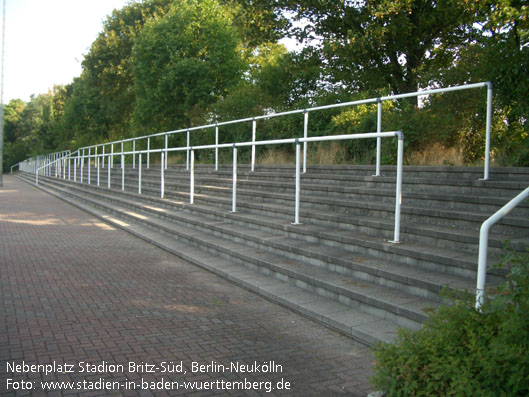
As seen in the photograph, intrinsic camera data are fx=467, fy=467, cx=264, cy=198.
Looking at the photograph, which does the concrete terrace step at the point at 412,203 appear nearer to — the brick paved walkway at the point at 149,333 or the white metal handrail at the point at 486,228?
the white metal handrail at the point at 486,228

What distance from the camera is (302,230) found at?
22.1ft

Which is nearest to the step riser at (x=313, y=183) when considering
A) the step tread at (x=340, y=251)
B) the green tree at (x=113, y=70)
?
the step tread at (x=340, y=251)

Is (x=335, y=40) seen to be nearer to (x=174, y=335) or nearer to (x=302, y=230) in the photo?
(x=302, y=230)

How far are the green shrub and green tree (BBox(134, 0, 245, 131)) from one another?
18.5 meters

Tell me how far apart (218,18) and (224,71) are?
257cm

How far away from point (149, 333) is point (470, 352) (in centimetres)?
286

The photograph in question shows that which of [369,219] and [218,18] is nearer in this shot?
[369,219]

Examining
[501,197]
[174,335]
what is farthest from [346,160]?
[174,335]

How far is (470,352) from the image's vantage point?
2645 millimetres

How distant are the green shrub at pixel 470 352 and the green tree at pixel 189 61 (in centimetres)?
1854

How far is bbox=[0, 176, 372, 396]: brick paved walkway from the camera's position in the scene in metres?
3.45

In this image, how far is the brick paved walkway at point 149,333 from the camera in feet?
11.3

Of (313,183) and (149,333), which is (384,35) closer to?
(313,183)

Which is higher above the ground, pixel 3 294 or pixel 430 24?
pixel 430 24
